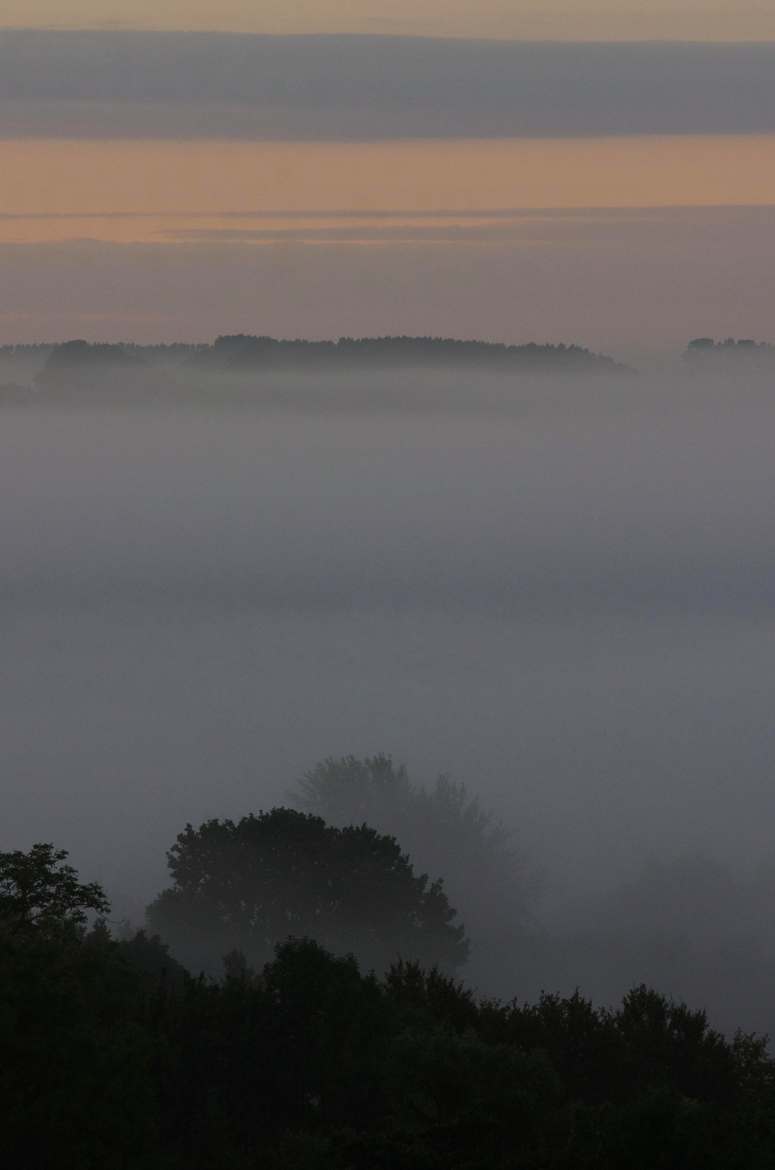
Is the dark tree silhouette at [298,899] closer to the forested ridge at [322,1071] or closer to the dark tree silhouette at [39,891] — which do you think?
the forested ridge at [322,1071]

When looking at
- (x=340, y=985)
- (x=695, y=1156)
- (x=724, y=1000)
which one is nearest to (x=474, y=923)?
(x=724, y=1000)

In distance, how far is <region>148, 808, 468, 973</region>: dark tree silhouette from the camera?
122 m

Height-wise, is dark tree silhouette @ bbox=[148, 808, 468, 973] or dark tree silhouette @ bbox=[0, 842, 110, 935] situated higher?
dark tree silhouette @ bbox=[148, 808, 468, 973]

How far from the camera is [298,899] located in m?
122

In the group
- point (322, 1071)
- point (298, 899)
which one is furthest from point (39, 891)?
point (298, 899)

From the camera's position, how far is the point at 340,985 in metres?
63.8

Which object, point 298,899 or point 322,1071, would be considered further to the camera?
point 298,899

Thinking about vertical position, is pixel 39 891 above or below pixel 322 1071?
above

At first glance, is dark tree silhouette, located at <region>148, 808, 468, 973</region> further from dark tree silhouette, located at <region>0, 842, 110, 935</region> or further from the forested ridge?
dark tree silhouette, located at <region>0, 842, 110, 935</region>

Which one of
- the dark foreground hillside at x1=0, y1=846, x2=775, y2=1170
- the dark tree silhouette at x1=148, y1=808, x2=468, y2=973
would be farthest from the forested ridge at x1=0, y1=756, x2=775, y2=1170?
the dark tree silhouette at x1=148, y1=808, x2=468, y2=973

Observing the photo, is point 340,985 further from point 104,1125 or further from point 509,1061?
point 104,1125

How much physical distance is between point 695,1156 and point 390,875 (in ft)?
246

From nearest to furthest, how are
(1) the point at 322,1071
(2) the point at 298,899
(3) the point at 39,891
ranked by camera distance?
1. (3) the point at 39,891
2. (1) the point at 322,1071
3. (2) the point at 298,899

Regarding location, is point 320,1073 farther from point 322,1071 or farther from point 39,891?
point 39,891
